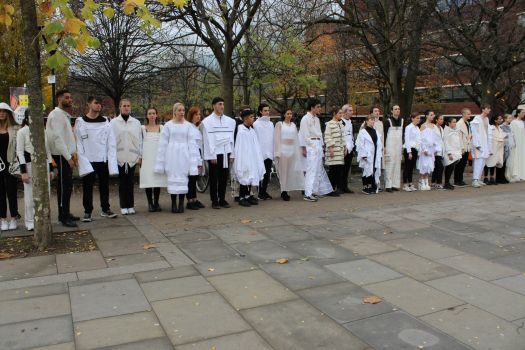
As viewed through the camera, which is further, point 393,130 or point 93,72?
point 93,72

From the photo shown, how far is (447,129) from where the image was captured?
38.8ft

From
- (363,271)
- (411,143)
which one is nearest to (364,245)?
(363,271)

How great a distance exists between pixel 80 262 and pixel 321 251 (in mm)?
2840

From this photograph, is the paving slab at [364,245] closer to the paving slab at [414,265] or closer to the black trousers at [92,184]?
the paving slab at [414,265]

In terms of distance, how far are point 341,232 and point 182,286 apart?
9.59 feet

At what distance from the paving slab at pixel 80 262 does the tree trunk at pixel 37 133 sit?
49 cm

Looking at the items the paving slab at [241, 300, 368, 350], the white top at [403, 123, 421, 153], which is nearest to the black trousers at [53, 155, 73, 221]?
the paving slab at [241, 300, 368, 350]

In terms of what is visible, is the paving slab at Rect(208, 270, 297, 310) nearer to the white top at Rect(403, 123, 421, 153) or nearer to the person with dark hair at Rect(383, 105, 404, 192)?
the person with dark hair at Rect(383, 105, 404, 192)

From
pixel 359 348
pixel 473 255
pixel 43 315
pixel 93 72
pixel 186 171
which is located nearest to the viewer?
pixel 359 348

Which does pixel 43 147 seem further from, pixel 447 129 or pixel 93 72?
pixel 93 72

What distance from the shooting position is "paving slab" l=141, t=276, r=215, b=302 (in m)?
4.60

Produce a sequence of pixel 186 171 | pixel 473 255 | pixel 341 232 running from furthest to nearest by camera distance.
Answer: pixel 186 171, pixel 341 232, pixel 473 255

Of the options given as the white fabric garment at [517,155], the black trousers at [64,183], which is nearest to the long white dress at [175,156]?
the black trousers at [64,183]

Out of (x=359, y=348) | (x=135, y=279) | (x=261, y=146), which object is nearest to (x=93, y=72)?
(x=261, y=146)
